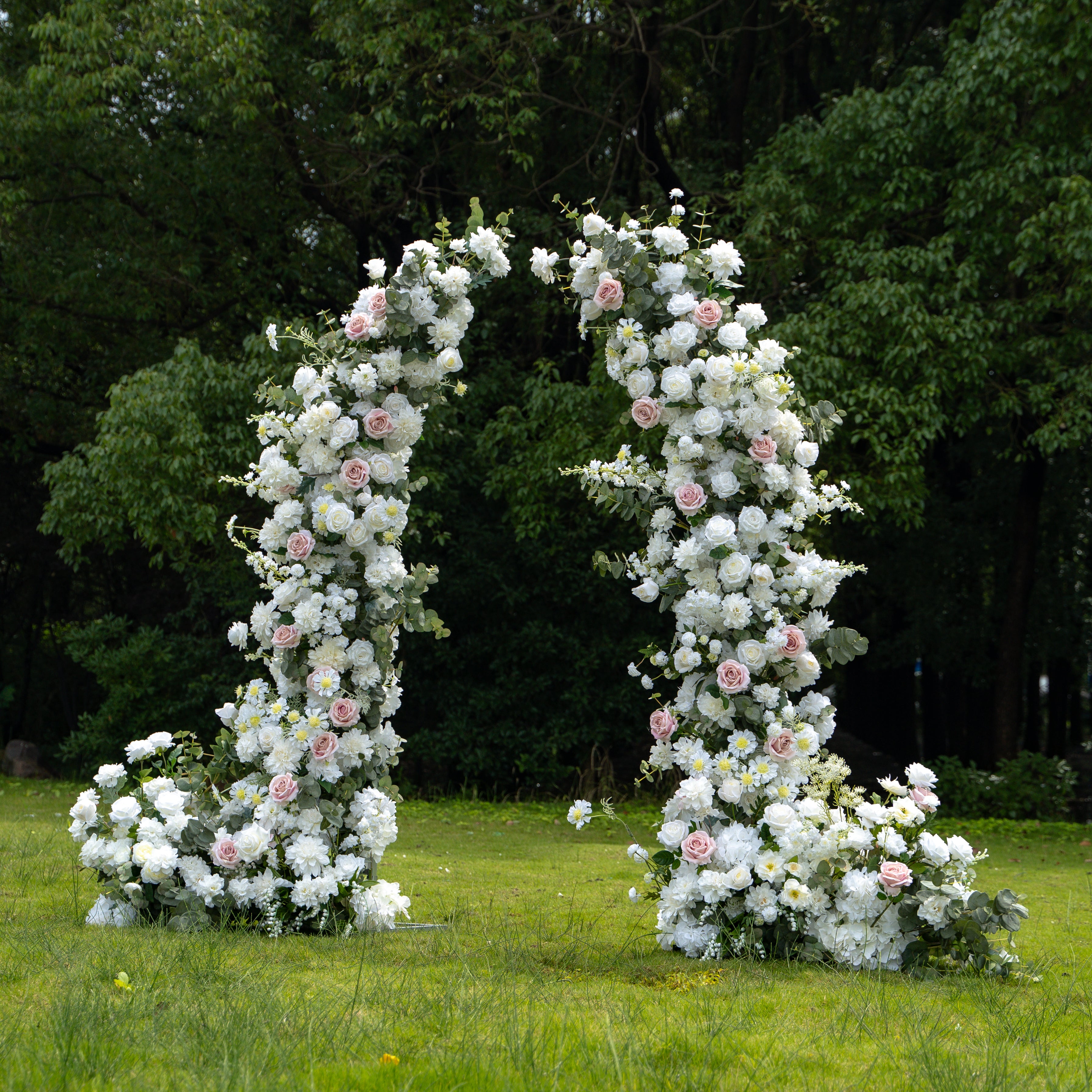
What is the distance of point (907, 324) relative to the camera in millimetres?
10320

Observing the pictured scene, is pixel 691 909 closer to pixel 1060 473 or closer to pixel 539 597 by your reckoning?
pixel 539 597

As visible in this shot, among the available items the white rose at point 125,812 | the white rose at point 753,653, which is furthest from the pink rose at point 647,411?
the white rose at point 125,812

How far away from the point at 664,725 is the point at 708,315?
179 centimetres

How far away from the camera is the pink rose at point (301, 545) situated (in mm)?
5066

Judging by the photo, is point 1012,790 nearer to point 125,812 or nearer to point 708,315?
point 708,315

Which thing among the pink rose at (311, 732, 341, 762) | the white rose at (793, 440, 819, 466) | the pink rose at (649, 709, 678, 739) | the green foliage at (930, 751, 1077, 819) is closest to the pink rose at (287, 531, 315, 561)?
the pink rose at (311, 732, 341, 762)

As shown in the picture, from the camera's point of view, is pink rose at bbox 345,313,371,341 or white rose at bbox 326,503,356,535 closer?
white rose at bbox 326,503,356,535

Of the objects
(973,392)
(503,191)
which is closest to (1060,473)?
(973,392)

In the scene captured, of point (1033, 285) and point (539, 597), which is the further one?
point (539, 597)

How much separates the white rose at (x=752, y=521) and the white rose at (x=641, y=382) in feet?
2.37

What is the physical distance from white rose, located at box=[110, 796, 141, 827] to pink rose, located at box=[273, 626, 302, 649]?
90 cm

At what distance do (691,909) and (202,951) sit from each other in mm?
1979

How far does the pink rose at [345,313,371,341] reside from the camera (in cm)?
522

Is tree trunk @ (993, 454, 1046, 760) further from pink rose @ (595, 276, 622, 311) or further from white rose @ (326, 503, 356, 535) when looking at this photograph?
white rose @ (326, 503, 356, 535)
